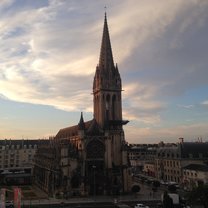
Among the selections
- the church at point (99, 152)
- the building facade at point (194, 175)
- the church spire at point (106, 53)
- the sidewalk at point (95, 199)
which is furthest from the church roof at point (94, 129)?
the building facade at point (194, 175)

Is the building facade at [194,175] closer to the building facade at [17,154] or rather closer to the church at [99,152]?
the church at [99,152]

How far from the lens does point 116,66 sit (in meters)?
103

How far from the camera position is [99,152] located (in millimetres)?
90750

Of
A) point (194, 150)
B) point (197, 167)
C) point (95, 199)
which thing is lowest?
point (95, 199)

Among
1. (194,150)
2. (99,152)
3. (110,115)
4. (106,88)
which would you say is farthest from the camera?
(194,150)

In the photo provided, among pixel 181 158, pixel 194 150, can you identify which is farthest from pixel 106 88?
pixel 194 150

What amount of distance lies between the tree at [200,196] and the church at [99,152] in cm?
3737

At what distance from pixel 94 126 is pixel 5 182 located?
35723 millimetres

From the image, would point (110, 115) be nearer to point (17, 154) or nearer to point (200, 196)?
point (200, 196)

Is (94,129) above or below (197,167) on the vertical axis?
above

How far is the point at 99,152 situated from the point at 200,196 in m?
42.2

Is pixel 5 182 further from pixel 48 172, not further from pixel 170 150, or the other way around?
pixel 170 150

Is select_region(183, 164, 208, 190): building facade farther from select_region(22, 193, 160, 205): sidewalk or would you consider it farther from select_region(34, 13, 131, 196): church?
select_region(34, 13, 131, 196): church

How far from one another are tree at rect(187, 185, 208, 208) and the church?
3737 centimetres
